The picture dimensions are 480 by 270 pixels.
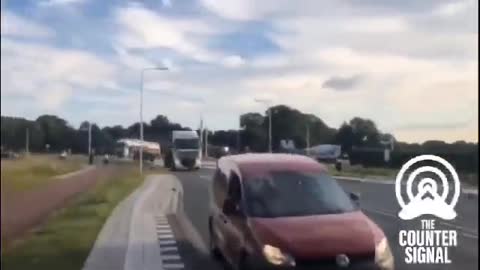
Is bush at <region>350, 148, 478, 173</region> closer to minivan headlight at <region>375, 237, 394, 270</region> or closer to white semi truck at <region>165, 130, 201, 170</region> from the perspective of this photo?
minivan headlight at <region>375, 237, 394, 270</region>

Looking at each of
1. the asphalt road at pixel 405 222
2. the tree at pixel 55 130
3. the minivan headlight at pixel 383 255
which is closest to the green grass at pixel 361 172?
the asphalt road at pixel 405 222

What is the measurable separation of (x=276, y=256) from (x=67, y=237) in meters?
7.40

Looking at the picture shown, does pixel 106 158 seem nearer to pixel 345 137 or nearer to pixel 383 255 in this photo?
pixel 345 137

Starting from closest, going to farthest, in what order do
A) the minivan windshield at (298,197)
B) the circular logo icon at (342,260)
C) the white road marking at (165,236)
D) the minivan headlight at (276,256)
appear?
→ the circular logo icon at (342,260) → the minivan headlight at (276,256) → the minivan windshield at (298,197) → the white road marking at (165,236)

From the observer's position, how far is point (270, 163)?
9.91 m

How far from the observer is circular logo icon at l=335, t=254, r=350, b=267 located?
832 cm

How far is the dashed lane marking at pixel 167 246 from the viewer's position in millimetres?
11648

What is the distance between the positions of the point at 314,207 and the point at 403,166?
139cm

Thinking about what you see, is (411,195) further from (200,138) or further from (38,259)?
(38,259)

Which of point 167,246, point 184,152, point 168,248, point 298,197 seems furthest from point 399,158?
point 167,246

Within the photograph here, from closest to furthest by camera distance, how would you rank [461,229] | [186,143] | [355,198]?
[461,229] < [355,198] < [186,143]

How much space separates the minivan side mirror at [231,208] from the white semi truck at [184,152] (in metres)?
0.74

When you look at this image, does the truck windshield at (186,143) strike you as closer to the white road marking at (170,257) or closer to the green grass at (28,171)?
the green grass at (28,171)

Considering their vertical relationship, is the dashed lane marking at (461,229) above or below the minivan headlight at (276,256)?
above
